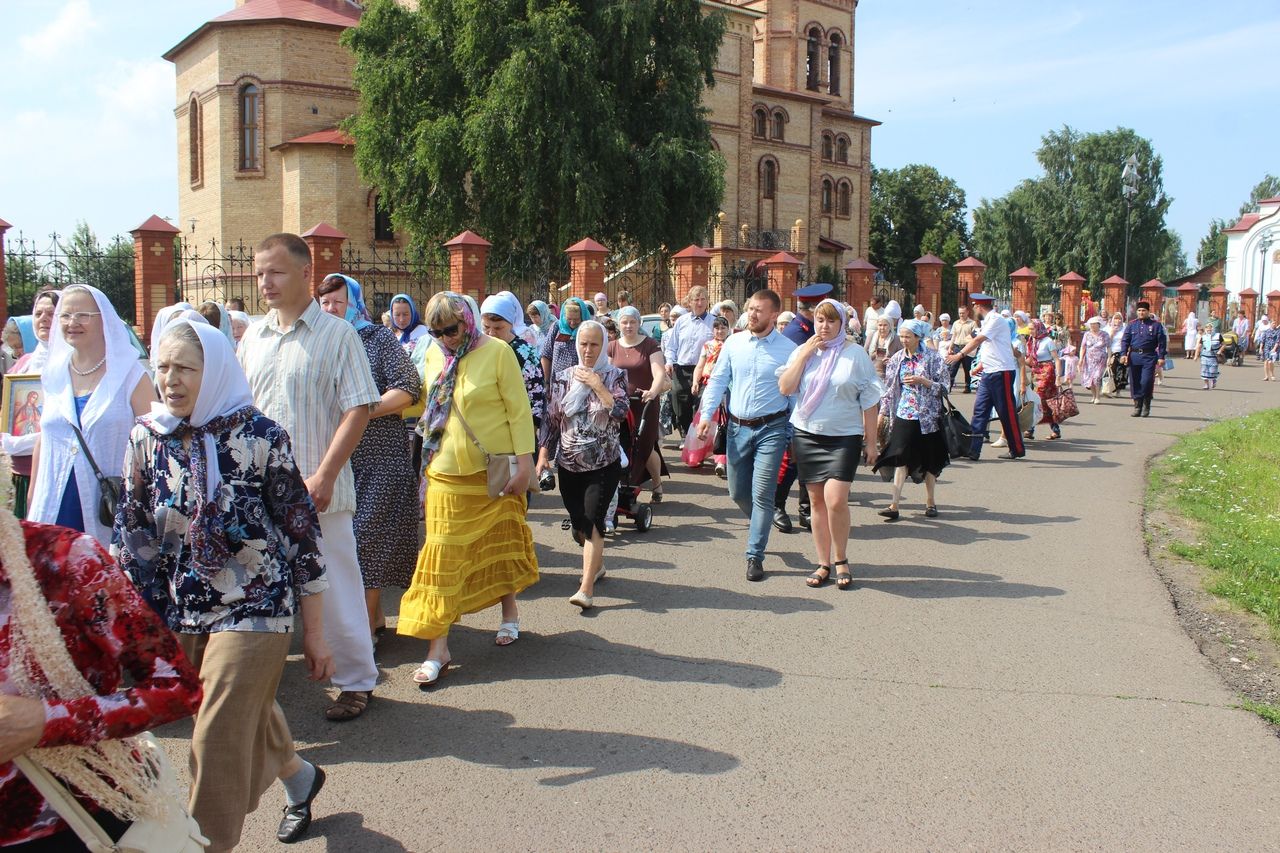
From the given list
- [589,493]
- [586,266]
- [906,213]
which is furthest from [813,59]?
[589,493]

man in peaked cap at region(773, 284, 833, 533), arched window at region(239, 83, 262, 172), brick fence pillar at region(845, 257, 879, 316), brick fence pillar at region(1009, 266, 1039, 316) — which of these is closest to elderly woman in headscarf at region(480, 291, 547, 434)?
man in peaked cap at region(773, 284, 833, 533)

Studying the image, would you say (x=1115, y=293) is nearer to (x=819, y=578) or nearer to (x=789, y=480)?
(x=789, y=480)

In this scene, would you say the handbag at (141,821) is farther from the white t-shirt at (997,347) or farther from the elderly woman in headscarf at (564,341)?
the white t-shirt at (997,347)

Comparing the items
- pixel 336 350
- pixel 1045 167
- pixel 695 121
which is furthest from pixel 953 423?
pixel 1045 167

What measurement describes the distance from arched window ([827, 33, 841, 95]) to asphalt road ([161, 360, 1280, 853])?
170ft

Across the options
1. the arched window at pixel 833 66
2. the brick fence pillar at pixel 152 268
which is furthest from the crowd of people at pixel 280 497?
the arched window at pixel 833 66

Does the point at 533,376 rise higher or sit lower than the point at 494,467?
higher

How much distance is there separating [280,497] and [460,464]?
214 centimetres

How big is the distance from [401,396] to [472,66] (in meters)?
27.8

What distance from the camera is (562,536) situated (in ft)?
28.3

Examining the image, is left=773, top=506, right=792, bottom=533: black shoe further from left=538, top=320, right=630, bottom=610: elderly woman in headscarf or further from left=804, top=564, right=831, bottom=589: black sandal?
left=538, top=320, right=630, bottom=610: elderly woman in headscarf

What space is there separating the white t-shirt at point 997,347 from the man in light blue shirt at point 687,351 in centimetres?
354

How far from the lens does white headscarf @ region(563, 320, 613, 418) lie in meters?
6.69

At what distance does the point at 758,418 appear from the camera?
731 centimetres
